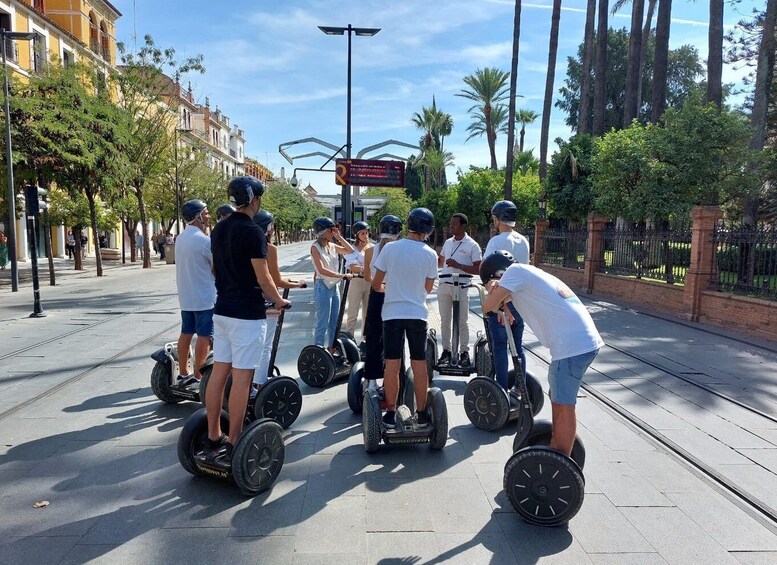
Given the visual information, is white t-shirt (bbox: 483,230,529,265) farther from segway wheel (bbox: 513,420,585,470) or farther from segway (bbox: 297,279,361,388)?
segway wheel (bbox: 513,420,585,470)

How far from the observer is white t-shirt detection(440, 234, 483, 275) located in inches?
247

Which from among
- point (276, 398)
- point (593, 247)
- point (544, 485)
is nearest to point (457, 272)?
point (276, 398)

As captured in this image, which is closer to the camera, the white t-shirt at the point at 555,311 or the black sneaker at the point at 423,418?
the white t-shirt at the point at 555,311

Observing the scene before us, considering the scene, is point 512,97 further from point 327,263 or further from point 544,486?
point 544,486

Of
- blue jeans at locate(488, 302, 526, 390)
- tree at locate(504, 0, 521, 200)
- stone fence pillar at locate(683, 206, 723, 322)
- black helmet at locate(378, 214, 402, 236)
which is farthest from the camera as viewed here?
tree at locate(504, 0, 521, 200)

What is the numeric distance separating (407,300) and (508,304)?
1217 millimetres

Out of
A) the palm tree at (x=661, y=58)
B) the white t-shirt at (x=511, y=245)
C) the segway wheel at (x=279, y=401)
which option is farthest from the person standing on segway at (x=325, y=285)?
the palm tree at (x=661, y=58)

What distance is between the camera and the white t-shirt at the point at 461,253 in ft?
20.6

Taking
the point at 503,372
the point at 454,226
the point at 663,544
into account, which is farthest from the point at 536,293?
the point at 454,226

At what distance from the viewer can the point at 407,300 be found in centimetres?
432

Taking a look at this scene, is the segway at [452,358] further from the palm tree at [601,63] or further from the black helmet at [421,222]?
the palm tree at [601,63]

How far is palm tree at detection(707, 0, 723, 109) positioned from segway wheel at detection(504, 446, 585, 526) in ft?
62.0

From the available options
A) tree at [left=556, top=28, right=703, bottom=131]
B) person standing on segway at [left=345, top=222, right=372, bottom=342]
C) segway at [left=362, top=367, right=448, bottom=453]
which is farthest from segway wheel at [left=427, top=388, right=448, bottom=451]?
tree at [left=556, top=28, right=703, bottom=131]

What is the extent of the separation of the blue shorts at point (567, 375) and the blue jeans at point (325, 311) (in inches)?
149
